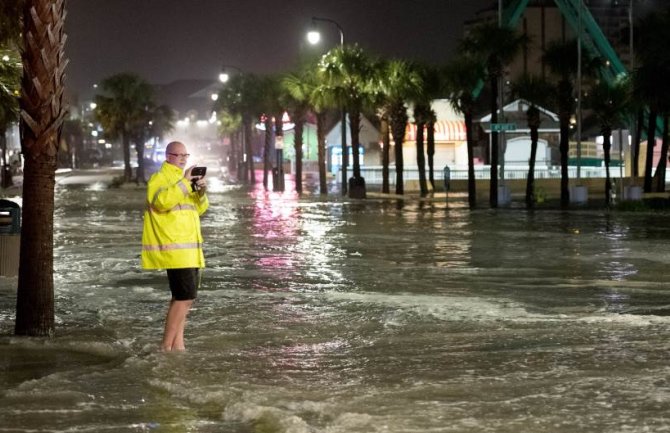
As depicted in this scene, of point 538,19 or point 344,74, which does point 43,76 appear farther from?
point 538,19

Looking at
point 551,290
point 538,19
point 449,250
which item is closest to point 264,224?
point 449,250

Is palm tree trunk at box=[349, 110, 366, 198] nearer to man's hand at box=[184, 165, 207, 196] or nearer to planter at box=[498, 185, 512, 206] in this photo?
planter at box=[498, 185, 512, 206]

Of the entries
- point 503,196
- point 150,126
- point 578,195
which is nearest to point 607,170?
point 578,195

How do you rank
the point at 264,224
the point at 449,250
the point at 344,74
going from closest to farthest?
1. the point at 449,250
2. the point at 264,224
3. the point at 344,74

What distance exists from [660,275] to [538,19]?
9169 centimetres

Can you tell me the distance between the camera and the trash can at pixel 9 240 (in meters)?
15.7

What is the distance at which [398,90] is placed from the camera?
48.0 meters

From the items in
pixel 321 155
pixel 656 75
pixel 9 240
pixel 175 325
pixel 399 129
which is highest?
pixel 656 75

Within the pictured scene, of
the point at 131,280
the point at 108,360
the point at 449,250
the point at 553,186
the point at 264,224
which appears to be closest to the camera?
the point at 108,360

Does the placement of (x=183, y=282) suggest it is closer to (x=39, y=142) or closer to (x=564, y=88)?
(x=39, y=142)

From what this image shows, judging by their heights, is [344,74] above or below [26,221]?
above

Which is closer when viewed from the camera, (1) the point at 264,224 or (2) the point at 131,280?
(2) the point at 131,280

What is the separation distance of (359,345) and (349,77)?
38.5 metres

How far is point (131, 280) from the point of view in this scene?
1583 centimetres
